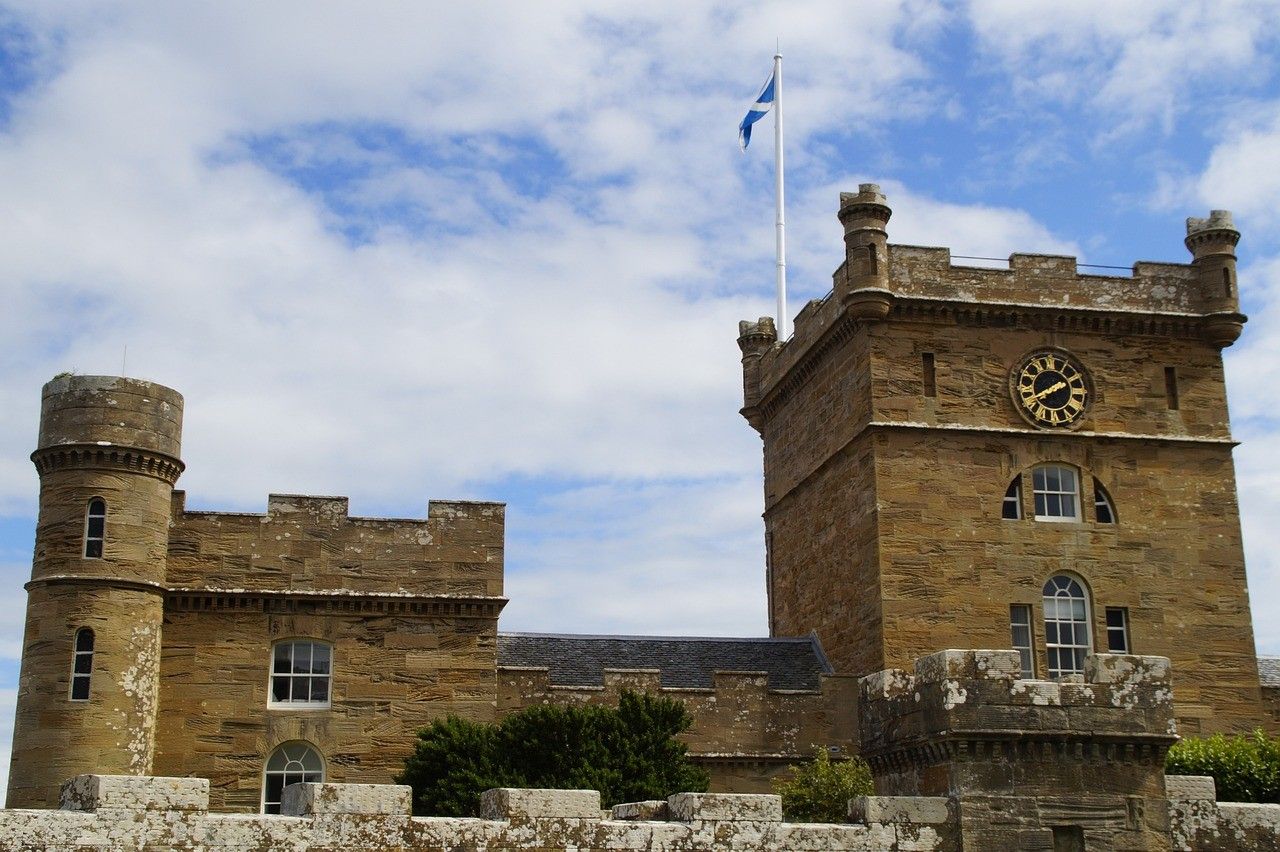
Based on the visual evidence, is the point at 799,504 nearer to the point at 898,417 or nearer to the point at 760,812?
the point at 898,417

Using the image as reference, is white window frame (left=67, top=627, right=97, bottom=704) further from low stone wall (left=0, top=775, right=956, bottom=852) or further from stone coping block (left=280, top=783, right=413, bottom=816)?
stone coping block (left=280, top=783, right=413, bottom=816)

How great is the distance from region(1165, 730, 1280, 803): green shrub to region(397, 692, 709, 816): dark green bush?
9.07 m

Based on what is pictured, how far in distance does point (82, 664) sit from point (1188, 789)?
815 inches

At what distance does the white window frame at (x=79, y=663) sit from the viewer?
29125 mm

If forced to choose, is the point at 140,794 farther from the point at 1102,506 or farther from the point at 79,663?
the point at 1102,506

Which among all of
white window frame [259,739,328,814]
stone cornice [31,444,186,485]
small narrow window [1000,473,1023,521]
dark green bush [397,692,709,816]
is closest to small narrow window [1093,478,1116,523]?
small narrow window [1000,473,1023,521]

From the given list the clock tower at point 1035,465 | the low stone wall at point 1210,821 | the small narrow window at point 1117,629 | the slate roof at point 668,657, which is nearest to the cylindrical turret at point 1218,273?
the clock tower at point 1035,465

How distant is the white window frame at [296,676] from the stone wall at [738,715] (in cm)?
350

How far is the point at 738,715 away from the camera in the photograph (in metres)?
32.3

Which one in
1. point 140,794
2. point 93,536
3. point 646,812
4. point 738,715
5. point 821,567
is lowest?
point 646,812

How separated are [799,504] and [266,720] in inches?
572

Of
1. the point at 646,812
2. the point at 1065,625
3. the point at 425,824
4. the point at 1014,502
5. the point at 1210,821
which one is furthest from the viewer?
the point at 1014,502

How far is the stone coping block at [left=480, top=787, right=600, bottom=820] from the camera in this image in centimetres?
1552

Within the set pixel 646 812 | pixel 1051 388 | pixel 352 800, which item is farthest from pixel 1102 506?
pixel 352 800
